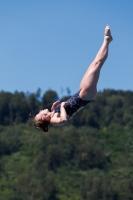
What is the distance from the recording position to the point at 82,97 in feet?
60.6

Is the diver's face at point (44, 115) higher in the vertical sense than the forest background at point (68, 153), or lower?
lower

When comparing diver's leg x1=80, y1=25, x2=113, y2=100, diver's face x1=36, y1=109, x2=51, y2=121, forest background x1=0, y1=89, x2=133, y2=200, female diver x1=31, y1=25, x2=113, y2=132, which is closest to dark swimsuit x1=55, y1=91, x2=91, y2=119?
female diver x1=31, y1=25, x2=113, y2=132

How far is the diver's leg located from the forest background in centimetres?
6887

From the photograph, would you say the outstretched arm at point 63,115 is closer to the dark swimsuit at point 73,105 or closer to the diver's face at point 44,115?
the dark swimsuit at point 73,105

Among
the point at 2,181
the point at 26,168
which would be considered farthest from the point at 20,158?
the point at 2,181

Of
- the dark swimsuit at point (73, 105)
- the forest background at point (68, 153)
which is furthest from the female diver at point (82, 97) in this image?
the forest background at point (68, 153)

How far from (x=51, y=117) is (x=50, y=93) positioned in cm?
12025

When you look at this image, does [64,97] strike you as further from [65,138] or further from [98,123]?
[65,138]

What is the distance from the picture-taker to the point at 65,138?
11381 centimetres

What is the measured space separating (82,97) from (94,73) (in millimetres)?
657

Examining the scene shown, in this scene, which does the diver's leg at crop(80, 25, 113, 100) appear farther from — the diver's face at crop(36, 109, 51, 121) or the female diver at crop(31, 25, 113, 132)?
the diver's face at crop(36, 109, 51, 121)

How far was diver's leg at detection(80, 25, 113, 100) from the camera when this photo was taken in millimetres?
18234

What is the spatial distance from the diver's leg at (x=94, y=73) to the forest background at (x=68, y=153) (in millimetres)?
68867

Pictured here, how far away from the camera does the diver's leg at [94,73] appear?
59.8 feet
